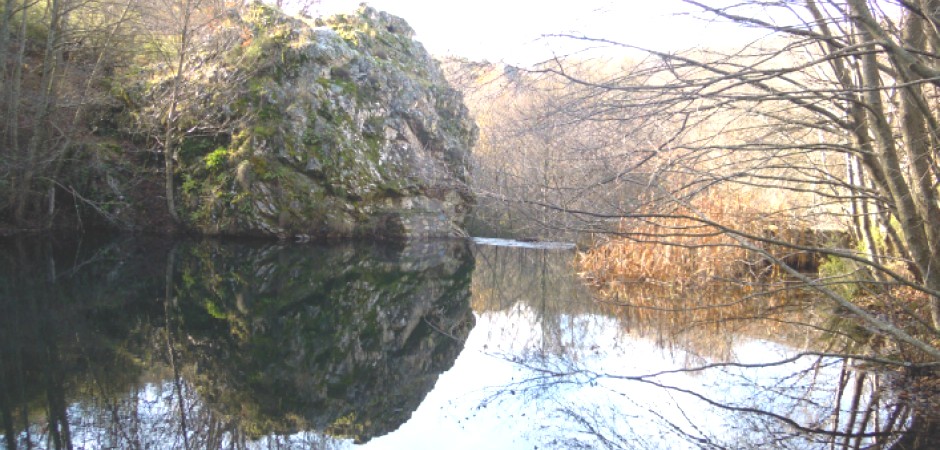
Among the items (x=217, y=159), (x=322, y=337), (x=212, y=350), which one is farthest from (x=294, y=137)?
(x=212, y=350)

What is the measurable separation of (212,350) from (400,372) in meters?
1.49

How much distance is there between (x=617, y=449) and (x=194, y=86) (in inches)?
563

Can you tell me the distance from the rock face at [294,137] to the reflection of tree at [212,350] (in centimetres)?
477

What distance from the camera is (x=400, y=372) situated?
487 centimetres

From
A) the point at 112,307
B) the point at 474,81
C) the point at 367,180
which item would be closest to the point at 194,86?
the point at 367,180

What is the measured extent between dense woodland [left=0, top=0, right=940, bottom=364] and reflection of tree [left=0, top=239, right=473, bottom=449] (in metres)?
1.65

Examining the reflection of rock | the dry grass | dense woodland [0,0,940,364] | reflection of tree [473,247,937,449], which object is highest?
dense woodland [0,0,940,364]

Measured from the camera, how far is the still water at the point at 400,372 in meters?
3.48

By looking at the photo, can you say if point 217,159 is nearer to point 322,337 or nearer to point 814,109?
point 322,337

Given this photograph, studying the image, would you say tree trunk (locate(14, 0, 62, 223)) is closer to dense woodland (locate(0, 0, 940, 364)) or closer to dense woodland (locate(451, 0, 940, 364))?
dense woodland (locate(0, 0, 940, 364))

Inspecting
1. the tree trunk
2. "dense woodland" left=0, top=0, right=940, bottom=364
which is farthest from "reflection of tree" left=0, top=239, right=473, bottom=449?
the tree trunk

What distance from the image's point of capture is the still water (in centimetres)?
348

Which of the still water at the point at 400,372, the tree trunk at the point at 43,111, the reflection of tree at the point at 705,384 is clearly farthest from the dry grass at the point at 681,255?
the tree trunk at the point at 43,111

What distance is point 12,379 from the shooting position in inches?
152
